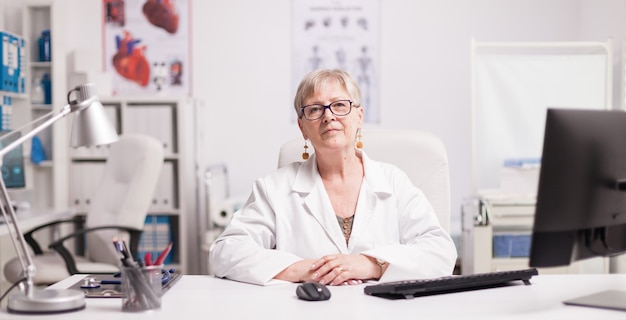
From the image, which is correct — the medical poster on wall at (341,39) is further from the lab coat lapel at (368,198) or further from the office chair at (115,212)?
the lab coat lapel at (368,198)

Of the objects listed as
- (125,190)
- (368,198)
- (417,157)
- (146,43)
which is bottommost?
(125,190)

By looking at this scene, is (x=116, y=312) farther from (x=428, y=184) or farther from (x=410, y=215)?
(x=428, y=184)

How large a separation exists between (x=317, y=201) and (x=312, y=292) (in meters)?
0.61

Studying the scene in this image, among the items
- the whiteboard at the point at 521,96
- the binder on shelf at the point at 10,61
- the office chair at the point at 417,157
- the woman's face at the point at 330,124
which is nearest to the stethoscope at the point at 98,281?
the woman's face at the point at 330,124

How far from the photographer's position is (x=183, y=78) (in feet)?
14.5

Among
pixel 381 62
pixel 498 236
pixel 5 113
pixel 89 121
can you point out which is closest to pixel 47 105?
pixel 5 113

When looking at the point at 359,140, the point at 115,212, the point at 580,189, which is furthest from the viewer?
the point at 115,212

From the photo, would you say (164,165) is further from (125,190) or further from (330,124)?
(330,124)

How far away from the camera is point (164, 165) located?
4.05 meters

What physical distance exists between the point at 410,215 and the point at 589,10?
109 inches

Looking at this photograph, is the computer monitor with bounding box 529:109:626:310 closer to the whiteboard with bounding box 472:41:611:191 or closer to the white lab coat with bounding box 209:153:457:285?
the white lab coat with bounding box 209:153:457:285

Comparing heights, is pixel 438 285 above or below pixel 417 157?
below

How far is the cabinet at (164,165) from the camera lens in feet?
13.2

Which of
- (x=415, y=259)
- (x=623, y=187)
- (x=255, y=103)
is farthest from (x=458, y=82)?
(x=623, y=187)
